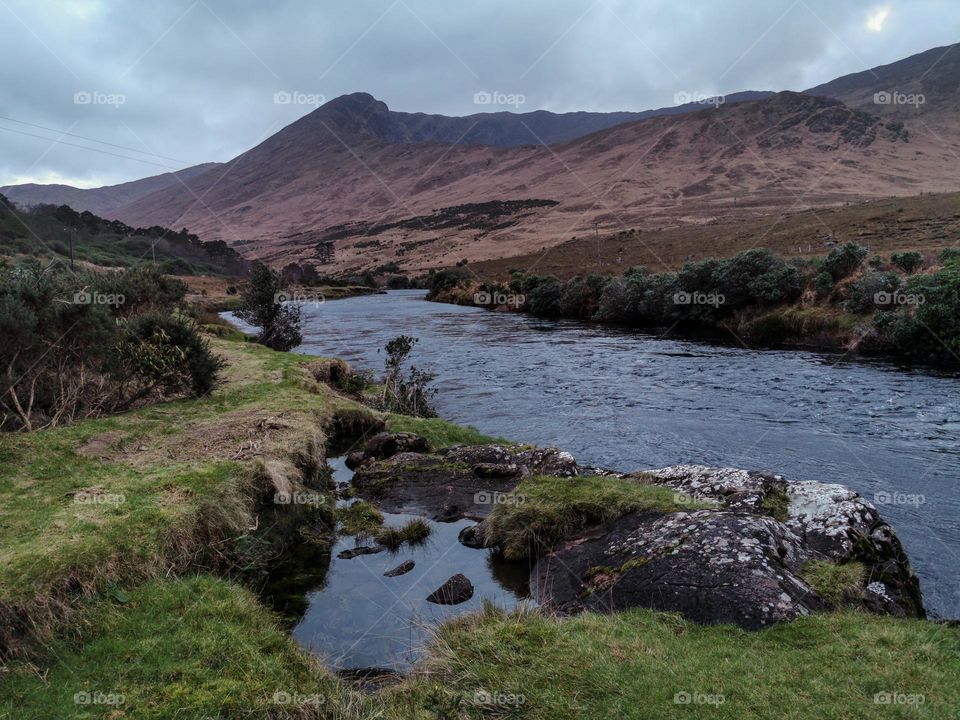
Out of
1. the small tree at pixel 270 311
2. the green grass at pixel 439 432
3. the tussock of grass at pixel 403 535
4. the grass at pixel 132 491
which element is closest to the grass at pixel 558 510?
the tussock of grass at pixel 403 535

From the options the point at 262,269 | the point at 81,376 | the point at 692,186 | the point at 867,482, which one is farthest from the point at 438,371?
the point at 692,186

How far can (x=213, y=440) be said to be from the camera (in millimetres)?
13898

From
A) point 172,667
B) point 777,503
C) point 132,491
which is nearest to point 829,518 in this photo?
point 777,503

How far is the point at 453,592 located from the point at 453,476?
211 inches

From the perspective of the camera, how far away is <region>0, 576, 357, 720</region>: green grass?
5988 mm

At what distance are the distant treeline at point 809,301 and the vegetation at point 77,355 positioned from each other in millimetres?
28553

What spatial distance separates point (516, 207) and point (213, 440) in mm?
172077

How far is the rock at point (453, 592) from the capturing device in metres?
9.78

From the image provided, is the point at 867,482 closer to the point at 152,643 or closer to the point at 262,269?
the point at 152,643

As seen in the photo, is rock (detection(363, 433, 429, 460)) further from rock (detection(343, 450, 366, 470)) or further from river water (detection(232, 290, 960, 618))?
river water (detection(232, 290, 960, 618))

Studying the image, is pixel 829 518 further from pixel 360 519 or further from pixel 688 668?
pixel 360 519

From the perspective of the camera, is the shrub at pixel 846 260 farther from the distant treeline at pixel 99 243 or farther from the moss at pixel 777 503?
the distant treeline at pixel 99 243

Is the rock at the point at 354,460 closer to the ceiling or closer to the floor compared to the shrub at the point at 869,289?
closer to the floor

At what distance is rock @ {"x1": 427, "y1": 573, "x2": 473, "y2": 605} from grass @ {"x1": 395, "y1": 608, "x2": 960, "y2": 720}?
6.85 feet
